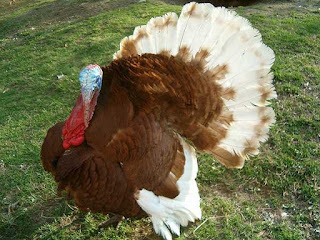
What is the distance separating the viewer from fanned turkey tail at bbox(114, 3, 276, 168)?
2.97 m

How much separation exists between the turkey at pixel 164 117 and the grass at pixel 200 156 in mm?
461

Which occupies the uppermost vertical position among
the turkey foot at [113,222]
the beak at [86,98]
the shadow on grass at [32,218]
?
the beak at [86,98]

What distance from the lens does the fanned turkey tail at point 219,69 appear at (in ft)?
9.74

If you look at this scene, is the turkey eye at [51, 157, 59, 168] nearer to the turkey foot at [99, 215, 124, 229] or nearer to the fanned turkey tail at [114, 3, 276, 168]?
the turkey foot at [99, 215, 124, 229]

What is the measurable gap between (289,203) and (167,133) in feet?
4.51

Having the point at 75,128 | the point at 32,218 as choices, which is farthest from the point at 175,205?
the point at 32,218

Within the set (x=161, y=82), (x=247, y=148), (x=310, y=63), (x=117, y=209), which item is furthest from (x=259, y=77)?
(x=310, y=63)

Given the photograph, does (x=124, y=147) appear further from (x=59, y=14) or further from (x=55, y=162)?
(x=59, y=14)

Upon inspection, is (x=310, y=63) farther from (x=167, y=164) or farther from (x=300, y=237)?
(x=167, y=164)

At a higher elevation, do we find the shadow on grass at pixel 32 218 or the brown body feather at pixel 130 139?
the brown body feather at pixel 130 139

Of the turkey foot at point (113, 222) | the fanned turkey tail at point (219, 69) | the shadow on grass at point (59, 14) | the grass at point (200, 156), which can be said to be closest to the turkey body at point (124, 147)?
the fanned turkey tail at point (219, 69)

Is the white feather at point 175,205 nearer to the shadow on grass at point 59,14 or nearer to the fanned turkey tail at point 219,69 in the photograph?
the fanned turkey tail at point 219,69

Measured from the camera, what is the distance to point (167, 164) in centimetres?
279

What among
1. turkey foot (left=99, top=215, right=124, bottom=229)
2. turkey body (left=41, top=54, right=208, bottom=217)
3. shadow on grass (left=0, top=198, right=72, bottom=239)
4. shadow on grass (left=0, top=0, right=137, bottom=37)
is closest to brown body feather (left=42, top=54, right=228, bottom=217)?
turkey body (left=41, top=54, right=208, bottom=217)
